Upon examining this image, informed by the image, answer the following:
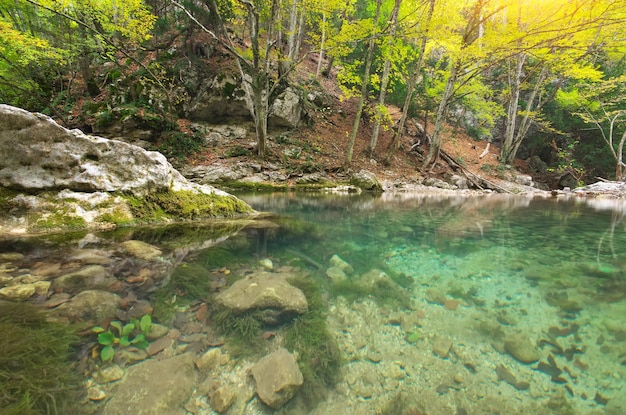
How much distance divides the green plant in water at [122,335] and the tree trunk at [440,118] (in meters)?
15.9

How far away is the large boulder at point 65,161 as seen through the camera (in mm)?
3693

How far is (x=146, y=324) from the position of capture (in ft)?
6.79

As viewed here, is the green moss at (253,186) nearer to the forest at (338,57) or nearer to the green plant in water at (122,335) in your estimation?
the forest at (338,57)

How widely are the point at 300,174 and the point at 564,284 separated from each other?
10497 mm

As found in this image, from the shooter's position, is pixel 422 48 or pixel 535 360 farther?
pixel 422 48

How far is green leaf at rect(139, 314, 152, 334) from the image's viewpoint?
6.61 ft

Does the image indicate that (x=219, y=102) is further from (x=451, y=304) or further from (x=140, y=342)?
(x=451, y=304)

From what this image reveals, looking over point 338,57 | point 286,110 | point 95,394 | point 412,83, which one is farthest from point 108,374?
point 412,83

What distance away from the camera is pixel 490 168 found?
18094 millimetres

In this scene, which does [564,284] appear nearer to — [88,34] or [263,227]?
[263,227]

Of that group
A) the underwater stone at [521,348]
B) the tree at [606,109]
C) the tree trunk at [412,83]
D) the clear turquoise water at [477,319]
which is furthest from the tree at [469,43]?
the underwater stone at [521,348]

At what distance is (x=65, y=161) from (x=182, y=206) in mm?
1764

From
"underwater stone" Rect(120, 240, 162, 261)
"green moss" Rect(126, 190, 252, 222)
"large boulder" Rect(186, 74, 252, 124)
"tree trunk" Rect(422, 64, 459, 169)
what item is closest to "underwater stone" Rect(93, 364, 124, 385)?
"underwater stone" Rect(120, 240, 162, 261)

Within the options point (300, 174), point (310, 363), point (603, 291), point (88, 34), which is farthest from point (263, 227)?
point (88, 34)
